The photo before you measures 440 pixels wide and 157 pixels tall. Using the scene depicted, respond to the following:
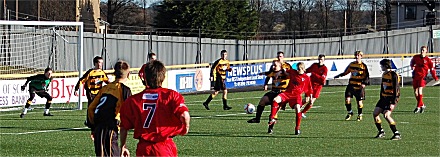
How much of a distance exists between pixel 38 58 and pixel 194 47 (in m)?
12.9

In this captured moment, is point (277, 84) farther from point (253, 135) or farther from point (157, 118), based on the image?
point (157, 118)

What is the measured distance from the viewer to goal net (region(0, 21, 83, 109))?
23.1m

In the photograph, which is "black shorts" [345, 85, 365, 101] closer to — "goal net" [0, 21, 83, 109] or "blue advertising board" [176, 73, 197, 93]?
"goal net" [0, 21, 83, 109]

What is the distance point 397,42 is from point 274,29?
26607 mm

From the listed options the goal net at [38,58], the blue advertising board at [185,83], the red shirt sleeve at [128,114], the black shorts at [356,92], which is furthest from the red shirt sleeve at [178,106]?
the blue advertising board at [185,83]

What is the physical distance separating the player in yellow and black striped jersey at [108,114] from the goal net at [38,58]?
12.5 metres

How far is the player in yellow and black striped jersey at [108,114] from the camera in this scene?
932cm

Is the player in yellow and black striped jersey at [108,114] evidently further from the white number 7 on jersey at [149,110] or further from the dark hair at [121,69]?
the white number 7 on jersey at [149,110]

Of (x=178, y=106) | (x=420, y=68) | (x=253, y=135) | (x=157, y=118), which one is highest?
(x=420, y=68)

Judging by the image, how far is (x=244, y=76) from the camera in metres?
32.6

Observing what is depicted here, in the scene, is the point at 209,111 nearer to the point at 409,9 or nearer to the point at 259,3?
the point at 259,3

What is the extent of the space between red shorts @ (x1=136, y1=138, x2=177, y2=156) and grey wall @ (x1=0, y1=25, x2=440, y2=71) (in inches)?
743

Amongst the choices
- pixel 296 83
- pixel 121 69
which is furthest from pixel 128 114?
pixel 296 83

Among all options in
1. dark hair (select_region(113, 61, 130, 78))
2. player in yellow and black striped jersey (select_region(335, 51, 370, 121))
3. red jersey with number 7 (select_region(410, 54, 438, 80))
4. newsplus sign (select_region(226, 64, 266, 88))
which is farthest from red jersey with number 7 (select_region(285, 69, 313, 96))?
newsplus sign (select_region(226, 64, 266, 88))
